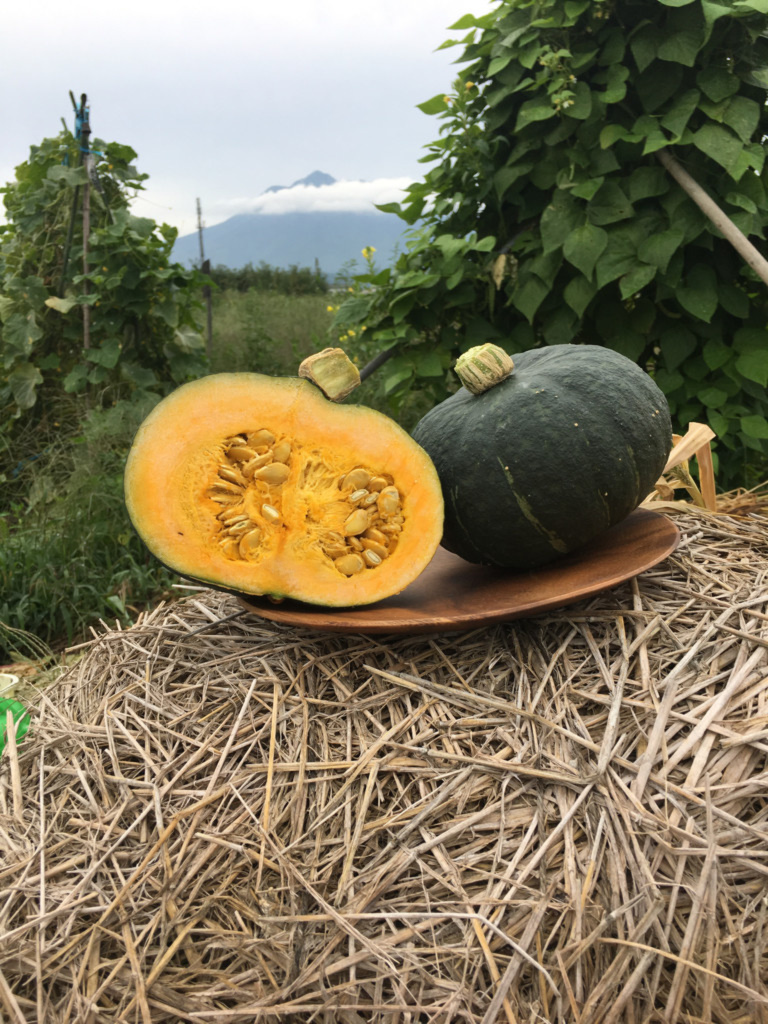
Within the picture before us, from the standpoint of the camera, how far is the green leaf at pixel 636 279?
238 cm

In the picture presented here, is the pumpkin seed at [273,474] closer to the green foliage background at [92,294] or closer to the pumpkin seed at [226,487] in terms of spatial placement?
the pumpkin seed at [226,487]

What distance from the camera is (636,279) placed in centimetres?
240

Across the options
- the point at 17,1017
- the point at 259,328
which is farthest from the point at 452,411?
the point at 259,328

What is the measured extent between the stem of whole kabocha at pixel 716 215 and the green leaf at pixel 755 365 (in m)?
0.33

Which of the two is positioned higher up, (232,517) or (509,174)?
(509,174)

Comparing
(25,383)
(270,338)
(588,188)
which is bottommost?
(270,338)

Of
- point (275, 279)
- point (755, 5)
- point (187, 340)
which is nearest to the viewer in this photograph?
point (755, 5)

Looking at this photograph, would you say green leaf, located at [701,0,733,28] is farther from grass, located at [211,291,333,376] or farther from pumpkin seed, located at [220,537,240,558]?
grass, located at [211,291,333,376]

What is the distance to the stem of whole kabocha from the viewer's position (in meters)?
2.15

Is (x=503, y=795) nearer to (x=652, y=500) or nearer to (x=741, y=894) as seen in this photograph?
(x=741, y=894)

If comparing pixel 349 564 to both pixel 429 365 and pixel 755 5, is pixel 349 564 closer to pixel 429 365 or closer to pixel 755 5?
pixel 429 365

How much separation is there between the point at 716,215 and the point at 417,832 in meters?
2.06

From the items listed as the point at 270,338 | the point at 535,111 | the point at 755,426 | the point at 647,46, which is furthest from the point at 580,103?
the point at 270,338

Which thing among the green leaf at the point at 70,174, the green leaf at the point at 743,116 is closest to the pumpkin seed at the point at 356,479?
the green leaf at the point at 743,116
